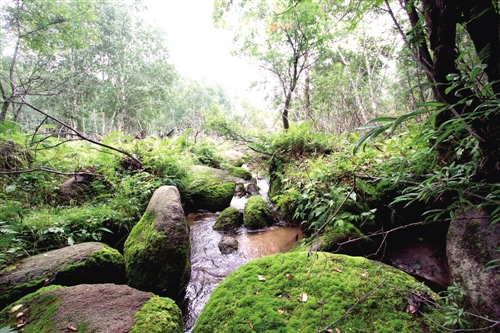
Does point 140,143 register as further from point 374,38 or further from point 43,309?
point 374,38

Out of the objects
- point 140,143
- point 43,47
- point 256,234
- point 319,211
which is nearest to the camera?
point 319,211

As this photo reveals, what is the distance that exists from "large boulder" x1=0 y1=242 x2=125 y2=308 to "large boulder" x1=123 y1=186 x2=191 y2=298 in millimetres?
229

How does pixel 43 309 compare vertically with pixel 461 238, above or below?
below

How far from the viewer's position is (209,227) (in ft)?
15.5

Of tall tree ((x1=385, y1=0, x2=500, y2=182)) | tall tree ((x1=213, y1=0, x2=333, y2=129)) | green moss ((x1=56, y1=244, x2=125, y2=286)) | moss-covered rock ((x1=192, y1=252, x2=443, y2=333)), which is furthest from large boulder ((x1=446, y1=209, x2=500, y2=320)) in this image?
tall tree ((x1=213, y1=0, x2=333, y2=129))

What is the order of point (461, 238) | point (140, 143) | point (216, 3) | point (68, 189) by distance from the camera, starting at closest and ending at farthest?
point (461, 238), point (68, 189), point (216, 3), point (140, 143)

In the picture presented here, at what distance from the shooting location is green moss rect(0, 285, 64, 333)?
5.36ft

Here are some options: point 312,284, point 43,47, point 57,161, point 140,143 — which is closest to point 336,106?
point 140,143

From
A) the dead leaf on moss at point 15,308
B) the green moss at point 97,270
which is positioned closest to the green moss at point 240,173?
the green moss at point 97,270

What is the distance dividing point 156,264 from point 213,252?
1.28 m

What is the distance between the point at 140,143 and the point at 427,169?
623cm

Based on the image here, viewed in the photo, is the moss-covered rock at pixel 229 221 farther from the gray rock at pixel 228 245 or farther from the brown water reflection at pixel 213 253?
the gray rock at pixel 228 245

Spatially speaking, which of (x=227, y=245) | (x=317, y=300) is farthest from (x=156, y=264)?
(x=317, y=300)

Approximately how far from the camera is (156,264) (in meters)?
2.65
